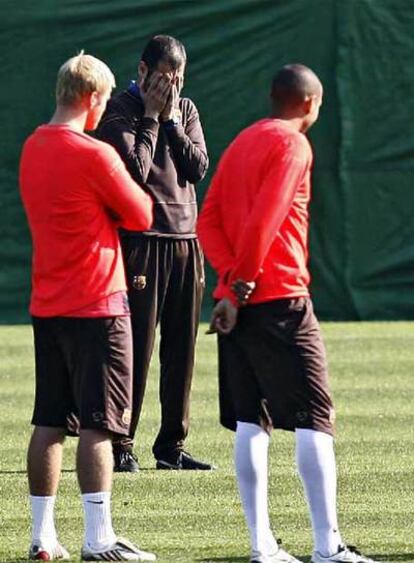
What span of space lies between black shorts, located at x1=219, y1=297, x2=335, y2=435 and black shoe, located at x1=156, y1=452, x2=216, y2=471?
2374 mm

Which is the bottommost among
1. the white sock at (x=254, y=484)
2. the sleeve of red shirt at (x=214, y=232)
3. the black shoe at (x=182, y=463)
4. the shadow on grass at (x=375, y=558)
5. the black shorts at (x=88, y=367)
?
the black shoe at (x=182, y=463)

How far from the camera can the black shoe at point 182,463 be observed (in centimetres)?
877

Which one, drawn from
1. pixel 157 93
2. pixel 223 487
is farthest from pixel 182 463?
pixel 157 93

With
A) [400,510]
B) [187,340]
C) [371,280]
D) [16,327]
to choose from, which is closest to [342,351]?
[371,280]

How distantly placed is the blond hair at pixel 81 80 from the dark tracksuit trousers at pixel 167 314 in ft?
7.86

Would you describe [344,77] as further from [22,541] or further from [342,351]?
[22,541]

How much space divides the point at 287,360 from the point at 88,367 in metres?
0.73

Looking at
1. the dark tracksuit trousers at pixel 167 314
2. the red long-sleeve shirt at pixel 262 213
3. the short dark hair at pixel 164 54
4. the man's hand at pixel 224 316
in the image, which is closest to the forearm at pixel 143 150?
the short dark hair at pixel 164 54

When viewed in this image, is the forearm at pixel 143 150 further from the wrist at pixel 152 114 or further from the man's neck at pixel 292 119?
the man's neck at pixel 292 119

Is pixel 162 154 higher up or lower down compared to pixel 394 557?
higher up

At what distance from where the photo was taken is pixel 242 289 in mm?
6258

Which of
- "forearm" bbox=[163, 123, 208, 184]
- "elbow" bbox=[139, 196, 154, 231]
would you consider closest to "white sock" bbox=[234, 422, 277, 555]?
"elbow" bbox=[139, 196, 154, 231]

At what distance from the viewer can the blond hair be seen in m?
6.42

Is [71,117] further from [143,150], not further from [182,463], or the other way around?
[182,463]
